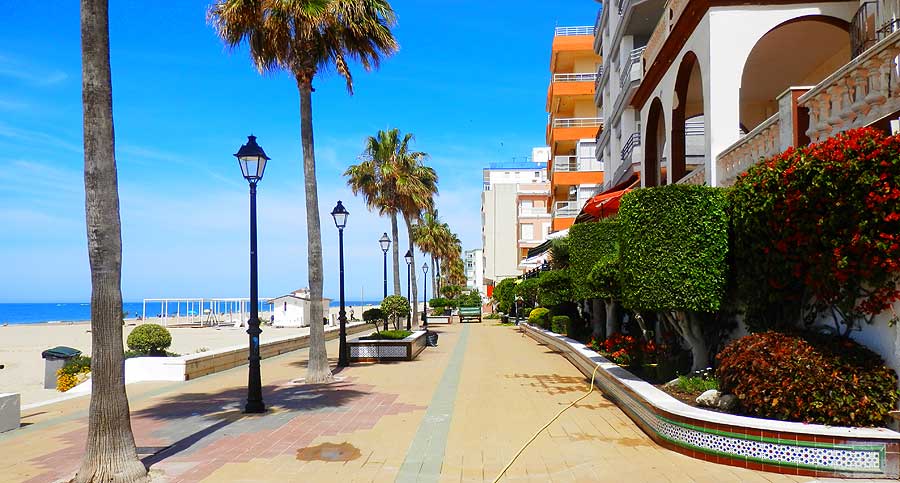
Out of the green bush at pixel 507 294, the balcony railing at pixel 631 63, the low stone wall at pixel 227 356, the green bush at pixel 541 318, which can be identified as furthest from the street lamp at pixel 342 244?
the green bush at pixel 507 294

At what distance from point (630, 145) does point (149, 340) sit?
15.0 meters

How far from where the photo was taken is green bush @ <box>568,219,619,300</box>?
14555 millimetres

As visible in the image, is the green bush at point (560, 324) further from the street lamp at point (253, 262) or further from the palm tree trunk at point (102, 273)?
the palm tree trunk at point (102, 273)

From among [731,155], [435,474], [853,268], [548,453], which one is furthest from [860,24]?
[435,474]

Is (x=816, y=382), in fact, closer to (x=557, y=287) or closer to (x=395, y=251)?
(x=557, y=287)

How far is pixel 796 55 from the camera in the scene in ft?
47.4

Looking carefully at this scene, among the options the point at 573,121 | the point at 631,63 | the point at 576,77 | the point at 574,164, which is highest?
the point at 576,77

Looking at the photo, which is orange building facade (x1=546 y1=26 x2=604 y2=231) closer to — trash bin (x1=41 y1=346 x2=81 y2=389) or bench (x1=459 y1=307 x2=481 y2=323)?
bench (x1=459 y1=307 x2=481 y2=323)

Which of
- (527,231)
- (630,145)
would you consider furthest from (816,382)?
(527,231)

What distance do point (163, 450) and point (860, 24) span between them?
42.7 ft

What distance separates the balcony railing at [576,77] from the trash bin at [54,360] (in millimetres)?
30222

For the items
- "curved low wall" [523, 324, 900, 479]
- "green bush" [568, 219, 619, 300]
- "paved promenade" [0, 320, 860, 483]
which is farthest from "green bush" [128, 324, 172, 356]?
"curved low wall" [523, 324, 900, 479]

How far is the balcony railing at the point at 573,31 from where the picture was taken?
38344mm

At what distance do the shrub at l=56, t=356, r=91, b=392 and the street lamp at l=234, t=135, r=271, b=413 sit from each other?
599 cm
